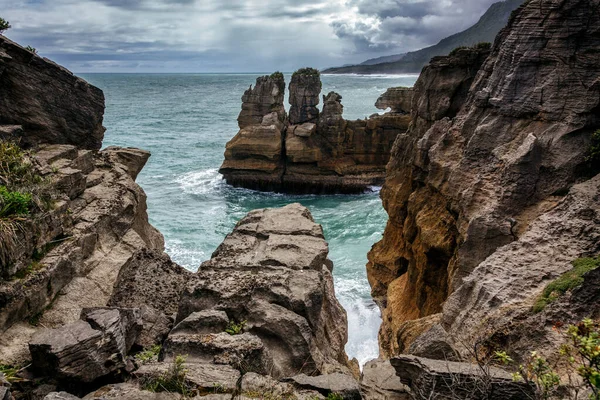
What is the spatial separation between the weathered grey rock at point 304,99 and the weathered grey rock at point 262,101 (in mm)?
1408

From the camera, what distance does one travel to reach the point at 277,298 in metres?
8.40

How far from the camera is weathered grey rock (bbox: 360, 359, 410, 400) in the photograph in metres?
7.06

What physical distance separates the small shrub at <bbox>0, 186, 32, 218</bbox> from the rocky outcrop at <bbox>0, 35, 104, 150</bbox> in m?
3.07

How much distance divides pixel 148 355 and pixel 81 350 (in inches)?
49.9

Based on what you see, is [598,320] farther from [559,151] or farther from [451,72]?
[451,72]

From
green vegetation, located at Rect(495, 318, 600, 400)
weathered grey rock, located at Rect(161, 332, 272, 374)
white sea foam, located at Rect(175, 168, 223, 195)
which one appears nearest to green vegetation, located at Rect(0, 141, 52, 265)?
weathered grey rock, located at Rect(161, 332, 272, 374)

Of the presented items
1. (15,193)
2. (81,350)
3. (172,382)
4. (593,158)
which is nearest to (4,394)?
(81,350)

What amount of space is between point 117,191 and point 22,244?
4148mm

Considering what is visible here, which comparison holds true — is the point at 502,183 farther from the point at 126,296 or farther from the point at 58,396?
the point at 58,396

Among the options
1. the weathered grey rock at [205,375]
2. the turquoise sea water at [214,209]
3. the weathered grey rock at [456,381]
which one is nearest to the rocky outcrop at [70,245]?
the weathered grey rock at [205,375]

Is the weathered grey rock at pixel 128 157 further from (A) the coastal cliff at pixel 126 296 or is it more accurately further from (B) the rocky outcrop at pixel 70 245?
(A) the coastal cliff at pixel 126 296

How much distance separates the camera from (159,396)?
5840 millimetres

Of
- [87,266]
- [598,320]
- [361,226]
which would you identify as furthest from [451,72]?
[361,226]

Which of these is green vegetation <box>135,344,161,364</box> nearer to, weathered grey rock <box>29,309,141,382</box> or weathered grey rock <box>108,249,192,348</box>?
weathered grey rock <box>29,309,141,382</box>
